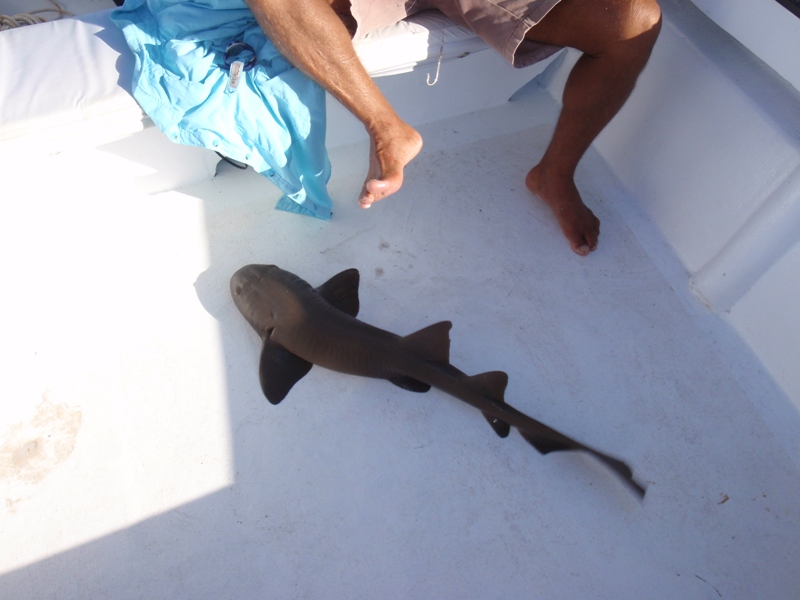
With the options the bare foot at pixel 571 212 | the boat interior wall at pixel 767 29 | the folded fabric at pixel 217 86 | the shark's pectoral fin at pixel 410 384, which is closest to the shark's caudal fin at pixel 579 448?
the shark's pectoral fin at pixel 410 384

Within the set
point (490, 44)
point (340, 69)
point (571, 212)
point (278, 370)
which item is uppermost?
point (490, 44)

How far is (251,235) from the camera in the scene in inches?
83.7

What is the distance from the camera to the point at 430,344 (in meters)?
1.65

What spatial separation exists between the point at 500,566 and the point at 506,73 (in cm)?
209

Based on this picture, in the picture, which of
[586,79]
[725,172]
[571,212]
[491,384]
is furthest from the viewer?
[571,212]

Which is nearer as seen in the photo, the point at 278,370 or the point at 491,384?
the point at 491,384

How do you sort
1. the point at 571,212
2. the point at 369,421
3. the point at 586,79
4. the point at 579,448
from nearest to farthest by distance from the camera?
the point at 579,448 < the point at 369,421 < the point at 586,79 < the point at 571,212

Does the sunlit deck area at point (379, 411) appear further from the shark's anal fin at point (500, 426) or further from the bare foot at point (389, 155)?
the bare foot at point (389, 155)

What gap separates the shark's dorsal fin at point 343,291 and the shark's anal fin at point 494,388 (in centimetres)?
53

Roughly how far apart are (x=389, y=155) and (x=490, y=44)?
56cm

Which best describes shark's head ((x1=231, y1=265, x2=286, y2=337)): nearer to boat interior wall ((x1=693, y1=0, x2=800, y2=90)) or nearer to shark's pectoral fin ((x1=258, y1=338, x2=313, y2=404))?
shark's pectoral fin ((x1=258, y1=338, x2=313, y2=404))

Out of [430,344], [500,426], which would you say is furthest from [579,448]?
[430,344]

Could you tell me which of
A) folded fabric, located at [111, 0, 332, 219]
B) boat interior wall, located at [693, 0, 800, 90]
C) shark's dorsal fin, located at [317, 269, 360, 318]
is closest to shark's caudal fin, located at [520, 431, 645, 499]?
shark's dorsal fin, located at [317, 269, 360, 318]

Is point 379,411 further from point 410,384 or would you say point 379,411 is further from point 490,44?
point 490,44
